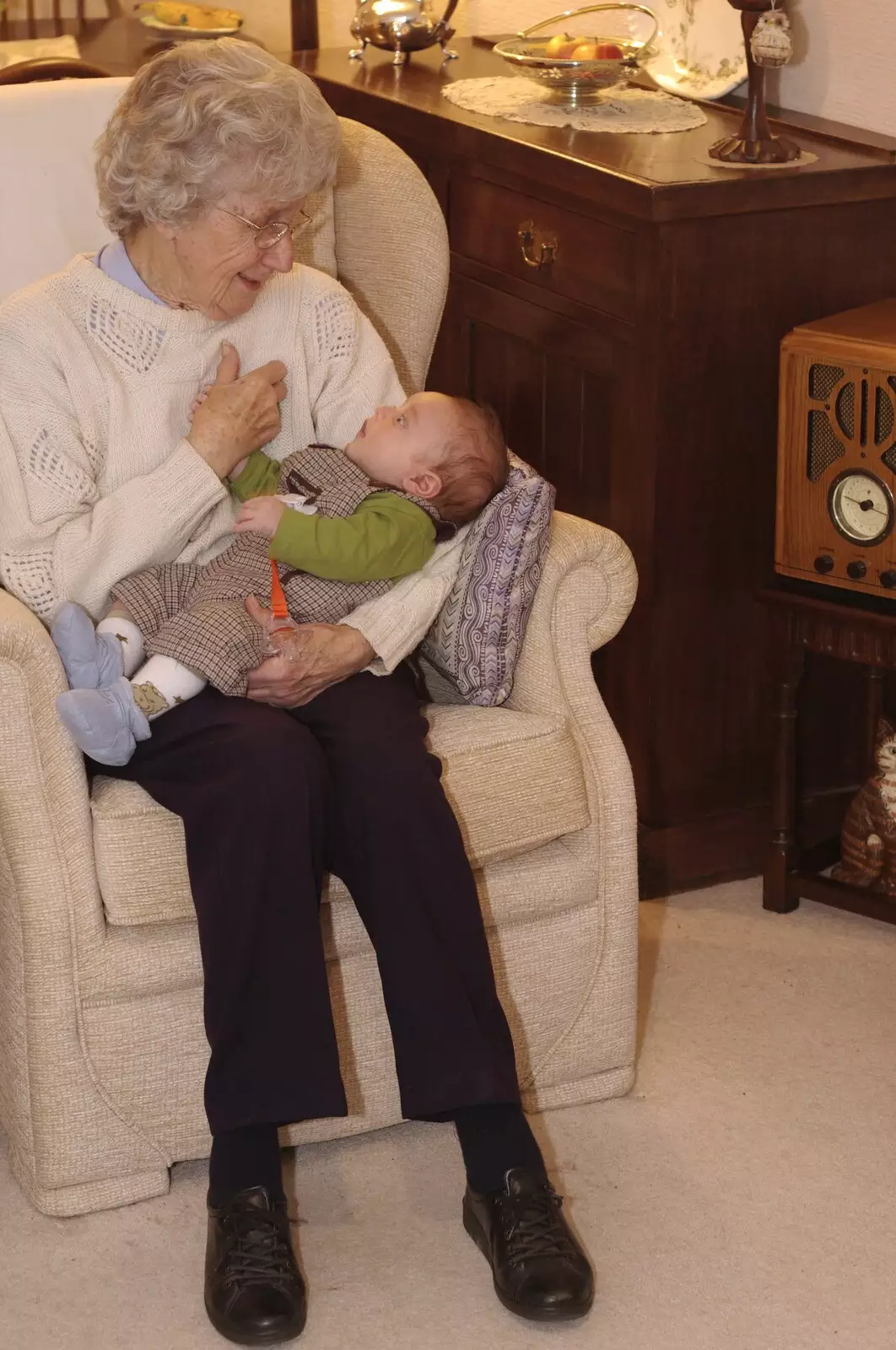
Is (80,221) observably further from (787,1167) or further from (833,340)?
(787,1167)

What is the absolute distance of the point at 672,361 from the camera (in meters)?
2.41

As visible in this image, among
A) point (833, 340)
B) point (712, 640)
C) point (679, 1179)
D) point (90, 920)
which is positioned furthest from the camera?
point (712, 640)

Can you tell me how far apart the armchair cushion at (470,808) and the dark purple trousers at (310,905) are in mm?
43

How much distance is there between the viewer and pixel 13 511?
6.50 ft

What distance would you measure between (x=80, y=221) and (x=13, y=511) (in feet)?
1.85

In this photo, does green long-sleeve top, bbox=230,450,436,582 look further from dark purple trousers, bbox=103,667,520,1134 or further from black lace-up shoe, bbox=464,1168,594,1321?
black lace-up shoe, bbox=464,1168,594,1321

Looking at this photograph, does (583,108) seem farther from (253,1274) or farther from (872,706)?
(253,1274)

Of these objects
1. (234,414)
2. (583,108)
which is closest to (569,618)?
(234,414)

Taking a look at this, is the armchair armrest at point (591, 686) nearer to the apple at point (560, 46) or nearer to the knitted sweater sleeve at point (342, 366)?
the knitted sweater sleeve at point (342, 366)

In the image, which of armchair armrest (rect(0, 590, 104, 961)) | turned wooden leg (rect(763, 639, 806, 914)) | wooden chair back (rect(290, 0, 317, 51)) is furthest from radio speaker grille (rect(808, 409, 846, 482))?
wooden chair back (rect(290, 0, 317, 51))

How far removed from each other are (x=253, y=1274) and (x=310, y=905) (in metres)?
0.37

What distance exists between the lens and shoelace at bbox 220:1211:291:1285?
70.5 inches

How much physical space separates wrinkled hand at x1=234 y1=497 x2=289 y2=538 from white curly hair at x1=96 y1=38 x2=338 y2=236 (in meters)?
0.33

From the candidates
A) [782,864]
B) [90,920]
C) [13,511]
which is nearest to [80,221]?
[13,511]
